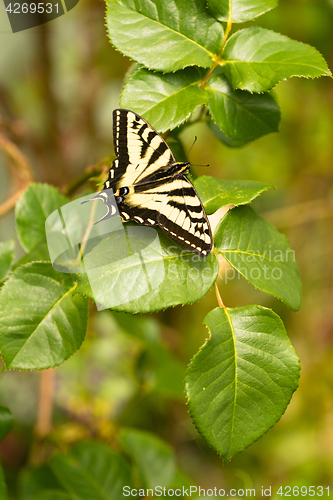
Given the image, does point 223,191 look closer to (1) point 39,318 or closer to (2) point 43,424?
(1) point 39,318

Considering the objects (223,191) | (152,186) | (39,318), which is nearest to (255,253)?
(223,191)

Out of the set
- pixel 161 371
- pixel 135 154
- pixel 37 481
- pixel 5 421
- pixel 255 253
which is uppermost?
pixel 135 154

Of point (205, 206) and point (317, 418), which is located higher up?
point (205, 206)

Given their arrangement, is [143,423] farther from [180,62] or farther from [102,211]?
[180,62]

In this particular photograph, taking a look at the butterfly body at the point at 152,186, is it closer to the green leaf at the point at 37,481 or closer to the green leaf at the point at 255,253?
the green leaf at the point at 255,253

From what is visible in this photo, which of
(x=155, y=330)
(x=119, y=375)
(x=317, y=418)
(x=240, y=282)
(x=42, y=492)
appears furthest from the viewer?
(x=240, y=282)

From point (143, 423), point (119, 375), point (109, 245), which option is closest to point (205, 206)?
point (109, 245)
